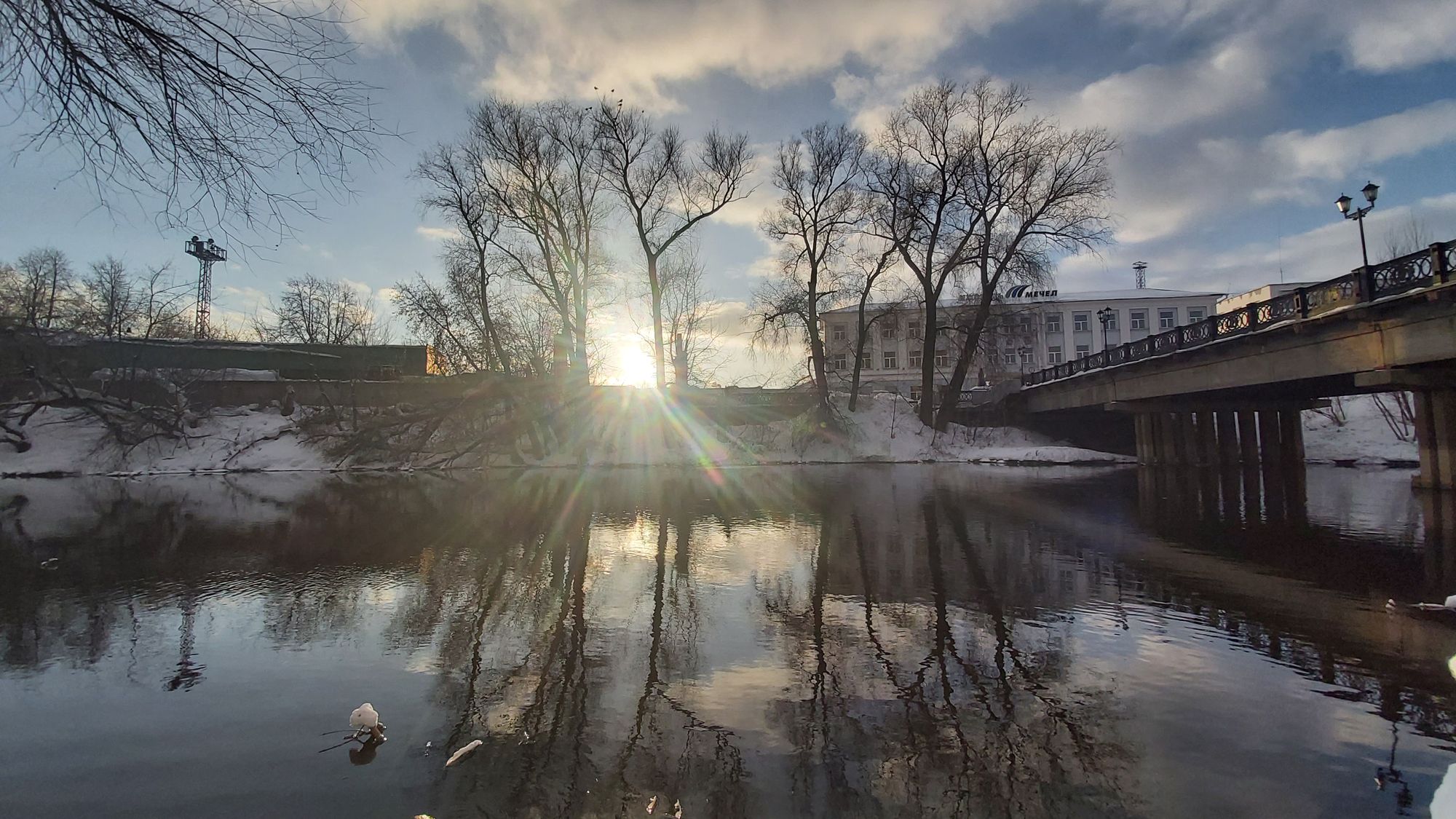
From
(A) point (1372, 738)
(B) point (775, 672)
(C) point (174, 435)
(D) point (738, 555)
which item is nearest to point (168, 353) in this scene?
(C) point (174, 435)

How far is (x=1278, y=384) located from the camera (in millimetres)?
23219

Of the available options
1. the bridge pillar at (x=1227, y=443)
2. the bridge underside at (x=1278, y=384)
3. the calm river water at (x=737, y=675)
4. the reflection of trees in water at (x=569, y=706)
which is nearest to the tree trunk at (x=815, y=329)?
the bridge underside at (x=1278, y=384)

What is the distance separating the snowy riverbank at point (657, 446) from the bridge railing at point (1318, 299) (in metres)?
9.73

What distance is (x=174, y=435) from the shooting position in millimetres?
34438

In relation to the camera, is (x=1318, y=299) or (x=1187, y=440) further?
(x=1187, y=440)

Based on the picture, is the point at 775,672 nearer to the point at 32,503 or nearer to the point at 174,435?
the point at 32,503

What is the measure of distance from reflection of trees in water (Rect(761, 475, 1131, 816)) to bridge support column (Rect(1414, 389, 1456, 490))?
16.9 metres

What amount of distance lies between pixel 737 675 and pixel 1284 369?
22.9 metres

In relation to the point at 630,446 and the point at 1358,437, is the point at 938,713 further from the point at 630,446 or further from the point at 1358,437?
the point at 1358,437

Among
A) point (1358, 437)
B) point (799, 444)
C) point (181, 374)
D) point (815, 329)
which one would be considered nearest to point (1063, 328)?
point (1358, 437)

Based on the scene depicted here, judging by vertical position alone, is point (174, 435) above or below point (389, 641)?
above

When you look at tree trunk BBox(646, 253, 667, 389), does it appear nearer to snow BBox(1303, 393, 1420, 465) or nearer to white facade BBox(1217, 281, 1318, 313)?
snow BBox(1303, 393, 1420, 465)

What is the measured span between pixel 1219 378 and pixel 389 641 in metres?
26.5

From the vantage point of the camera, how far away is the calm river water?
350 centimetres
